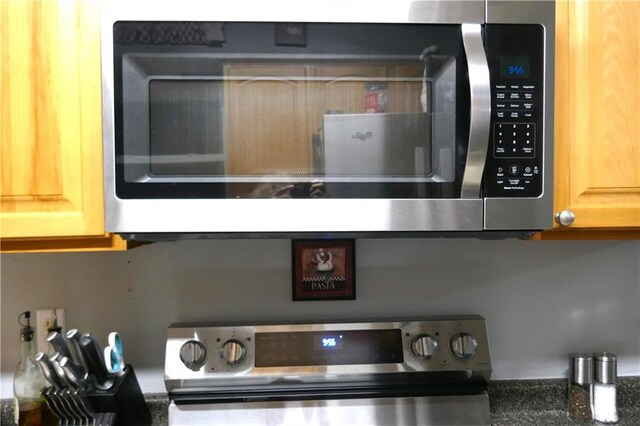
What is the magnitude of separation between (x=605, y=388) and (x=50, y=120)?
4.07 ft

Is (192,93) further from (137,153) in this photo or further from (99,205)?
(99,205)

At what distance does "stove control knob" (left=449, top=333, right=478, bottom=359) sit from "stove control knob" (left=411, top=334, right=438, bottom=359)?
1.7 inches

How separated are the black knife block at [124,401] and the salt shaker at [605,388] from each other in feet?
3.27

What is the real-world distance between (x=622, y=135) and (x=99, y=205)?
0.95 meters

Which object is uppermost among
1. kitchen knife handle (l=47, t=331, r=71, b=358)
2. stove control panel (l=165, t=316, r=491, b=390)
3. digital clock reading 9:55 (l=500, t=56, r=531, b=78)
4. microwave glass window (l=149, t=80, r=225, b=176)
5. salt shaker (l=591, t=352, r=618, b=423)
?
digital clock reading 9:55 (l=500, t=56, r=531, b=78)

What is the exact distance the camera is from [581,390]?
1.13m

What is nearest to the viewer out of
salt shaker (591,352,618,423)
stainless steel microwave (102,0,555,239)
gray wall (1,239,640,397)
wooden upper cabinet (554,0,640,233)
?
stainless steel microwave (102,0,555,239)

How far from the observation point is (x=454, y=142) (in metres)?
0.82

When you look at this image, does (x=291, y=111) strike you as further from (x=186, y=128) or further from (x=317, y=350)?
(x=317, y=350)

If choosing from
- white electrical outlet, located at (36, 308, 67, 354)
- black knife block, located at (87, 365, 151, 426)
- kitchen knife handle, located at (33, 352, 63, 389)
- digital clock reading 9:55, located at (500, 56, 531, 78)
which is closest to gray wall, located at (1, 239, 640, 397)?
white electrical outlet, located at (36, 308, 67, 354)

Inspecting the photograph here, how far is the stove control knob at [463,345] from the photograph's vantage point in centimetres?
113

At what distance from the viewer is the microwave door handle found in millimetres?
798

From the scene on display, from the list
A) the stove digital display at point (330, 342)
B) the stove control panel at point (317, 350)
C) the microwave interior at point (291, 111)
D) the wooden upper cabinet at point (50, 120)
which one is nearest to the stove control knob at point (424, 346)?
the stove control panel at point (317, 350)

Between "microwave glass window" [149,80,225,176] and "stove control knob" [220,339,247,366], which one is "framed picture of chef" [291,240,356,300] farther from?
"microwave glass window" [149,80,225,176]
